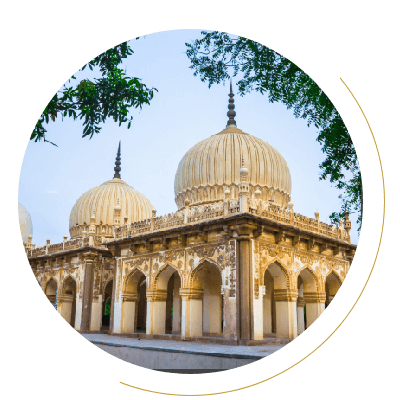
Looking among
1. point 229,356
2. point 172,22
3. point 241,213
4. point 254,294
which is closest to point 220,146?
point 241,213

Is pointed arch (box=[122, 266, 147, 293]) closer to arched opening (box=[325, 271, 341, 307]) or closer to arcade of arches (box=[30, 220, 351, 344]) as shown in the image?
arcade of arches (box=[30, 220, 351, 344])

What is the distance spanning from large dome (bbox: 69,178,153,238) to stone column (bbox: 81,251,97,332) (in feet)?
13.9

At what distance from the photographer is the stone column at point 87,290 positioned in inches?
797

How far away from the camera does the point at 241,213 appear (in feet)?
45.3

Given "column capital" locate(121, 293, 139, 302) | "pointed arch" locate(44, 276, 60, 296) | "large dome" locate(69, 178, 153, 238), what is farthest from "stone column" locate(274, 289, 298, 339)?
"pointed arch" locate(44, 276, 60, 296)

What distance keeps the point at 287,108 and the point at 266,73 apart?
746 millimetres

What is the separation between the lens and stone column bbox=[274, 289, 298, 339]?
604 inches

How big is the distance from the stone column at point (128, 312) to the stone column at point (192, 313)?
357 centimetres

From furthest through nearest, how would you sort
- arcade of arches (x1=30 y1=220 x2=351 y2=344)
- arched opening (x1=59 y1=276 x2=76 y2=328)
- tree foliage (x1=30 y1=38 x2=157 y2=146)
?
1. arched opening (x1=59 y1=276 x2=76 y2=328)
2. arcade of arches (x1=30 y1=220 x2=351 y2=344)
3. tree foliage (x1=30 y1=38 x2=157 y2=146)

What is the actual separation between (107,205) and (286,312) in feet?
45.0

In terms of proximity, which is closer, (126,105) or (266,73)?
(126,105)

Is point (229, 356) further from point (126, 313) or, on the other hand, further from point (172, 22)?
point (126, 313)

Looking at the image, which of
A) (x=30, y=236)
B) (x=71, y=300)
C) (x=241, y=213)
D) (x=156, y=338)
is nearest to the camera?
(x=241, y=213)

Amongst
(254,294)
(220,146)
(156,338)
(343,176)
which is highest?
(220,146)
